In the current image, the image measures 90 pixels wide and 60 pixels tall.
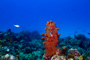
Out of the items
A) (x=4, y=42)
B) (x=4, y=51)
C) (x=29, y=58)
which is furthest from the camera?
(x=4, y=42)

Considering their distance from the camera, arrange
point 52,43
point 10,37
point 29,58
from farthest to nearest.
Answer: point 10,37, point 29,58, point 52,43

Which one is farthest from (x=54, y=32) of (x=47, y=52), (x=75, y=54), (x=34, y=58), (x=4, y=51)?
(x=4, y=51)

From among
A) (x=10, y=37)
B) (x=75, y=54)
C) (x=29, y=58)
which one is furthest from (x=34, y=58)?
(x=10, y=37)

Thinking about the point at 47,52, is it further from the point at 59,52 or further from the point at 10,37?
the point at 10,37

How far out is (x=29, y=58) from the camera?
21.7 ft

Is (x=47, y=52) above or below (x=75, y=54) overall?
above

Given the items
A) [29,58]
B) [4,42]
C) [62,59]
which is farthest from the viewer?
[4,42]

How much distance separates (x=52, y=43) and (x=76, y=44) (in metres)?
7.81

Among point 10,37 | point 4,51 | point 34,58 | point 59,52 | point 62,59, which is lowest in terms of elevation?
point 62,59

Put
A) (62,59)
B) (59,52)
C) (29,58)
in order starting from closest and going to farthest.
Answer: (62,59) → (59,52) → (29,58)

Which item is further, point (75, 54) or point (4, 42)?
point (4, 42)

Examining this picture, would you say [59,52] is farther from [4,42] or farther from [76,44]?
[76,44]

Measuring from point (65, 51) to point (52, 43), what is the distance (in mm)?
740

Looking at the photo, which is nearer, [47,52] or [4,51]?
[47,52]
